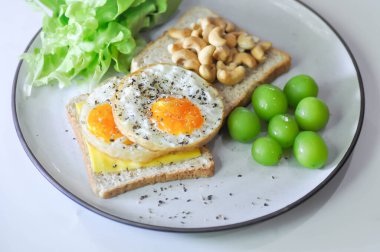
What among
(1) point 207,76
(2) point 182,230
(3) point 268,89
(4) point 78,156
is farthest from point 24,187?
(3) point 268,89

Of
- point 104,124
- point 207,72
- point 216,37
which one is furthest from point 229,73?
point 104,124

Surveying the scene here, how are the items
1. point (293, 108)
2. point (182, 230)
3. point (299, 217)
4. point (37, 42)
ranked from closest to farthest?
point (182, 230), point (299, 217), point (293, 108), point (37, 42)

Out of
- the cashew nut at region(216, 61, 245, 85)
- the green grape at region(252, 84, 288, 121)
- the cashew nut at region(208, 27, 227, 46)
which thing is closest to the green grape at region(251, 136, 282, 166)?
the green grape at region(252, 84, 288, 121)

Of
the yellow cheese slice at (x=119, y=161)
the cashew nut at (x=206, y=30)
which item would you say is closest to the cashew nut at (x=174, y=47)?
the cashew nut at (x=206, y=30)

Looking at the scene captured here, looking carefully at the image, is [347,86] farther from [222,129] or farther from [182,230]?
[182,230]

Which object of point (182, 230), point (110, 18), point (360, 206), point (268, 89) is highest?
point (110, 18)

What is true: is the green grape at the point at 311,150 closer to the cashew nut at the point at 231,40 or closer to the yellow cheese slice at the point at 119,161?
the yellow cheese slice at the point at 119,161
